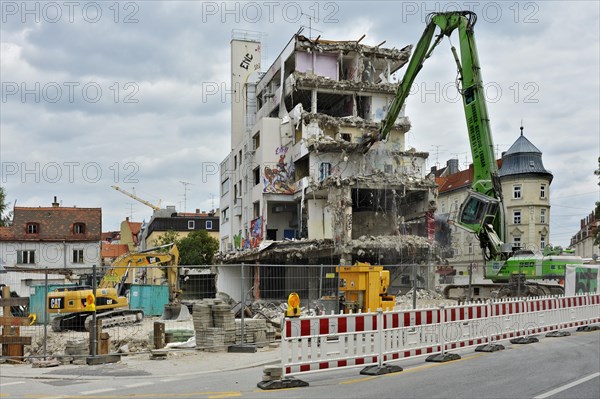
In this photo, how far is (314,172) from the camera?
48562mm

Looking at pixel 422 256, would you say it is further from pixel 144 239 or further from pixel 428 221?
pixel 144 239

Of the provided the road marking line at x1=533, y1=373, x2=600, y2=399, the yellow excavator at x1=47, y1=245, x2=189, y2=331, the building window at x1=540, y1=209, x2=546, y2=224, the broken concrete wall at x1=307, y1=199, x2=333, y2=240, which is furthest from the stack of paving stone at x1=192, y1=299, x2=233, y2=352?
the building window at x1=540, y1=209, x2=546, y2=224

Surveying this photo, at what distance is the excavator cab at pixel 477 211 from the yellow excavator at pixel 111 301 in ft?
42.5

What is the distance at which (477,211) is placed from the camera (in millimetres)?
27828

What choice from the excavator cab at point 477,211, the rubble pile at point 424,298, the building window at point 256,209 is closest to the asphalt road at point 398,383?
the excavator cab at point 477,211

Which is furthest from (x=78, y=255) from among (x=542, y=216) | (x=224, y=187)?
(x=542, y=216)

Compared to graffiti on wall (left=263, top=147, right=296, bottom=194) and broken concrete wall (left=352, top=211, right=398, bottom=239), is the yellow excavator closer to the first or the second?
graffiti on wall (left=263, top=147, right=296, bottom=194)

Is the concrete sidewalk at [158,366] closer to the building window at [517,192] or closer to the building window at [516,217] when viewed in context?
the building window at [517,192]

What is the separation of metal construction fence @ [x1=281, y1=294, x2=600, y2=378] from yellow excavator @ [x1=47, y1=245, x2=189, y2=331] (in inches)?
336

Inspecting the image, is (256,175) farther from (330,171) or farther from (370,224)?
(370,224)

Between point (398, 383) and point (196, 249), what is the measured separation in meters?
69.5

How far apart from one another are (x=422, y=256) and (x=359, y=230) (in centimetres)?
806

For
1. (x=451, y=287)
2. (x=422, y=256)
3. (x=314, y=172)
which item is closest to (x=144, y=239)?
(x=314, y=172)

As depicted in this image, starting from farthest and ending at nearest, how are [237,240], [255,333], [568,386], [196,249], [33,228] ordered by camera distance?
[196,249] → [33,228] → [237,240] → [255,333] → [568,386]
